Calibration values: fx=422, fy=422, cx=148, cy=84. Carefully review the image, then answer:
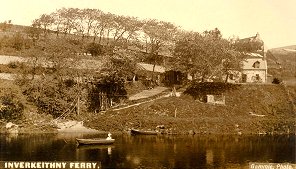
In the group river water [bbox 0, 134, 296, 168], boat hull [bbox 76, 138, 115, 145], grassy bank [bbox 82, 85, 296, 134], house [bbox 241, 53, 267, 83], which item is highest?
house [bbox 241, 53, 267, 83]

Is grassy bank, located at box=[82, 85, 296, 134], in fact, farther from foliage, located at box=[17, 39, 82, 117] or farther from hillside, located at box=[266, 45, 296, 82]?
hillside, located at box=[266, 45, 296, 82]

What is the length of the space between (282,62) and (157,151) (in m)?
56.0

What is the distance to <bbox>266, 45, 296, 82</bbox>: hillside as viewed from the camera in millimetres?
75238

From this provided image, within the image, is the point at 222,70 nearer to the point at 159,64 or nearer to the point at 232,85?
the point at 232,85

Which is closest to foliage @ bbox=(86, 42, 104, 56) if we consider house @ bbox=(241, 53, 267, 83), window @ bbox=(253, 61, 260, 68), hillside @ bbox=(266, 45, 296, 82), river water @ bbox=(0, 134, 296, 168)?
river water @ bbox=(0, 134, 296, 168)

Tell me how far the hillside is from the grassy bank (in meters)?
20.2

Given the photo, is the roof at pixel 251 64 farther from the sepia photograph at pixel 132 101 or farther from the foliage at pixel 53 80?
the foliage at pixel 53 80

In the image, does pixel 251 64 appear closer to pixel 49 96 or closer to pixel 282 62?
pixel 282 62

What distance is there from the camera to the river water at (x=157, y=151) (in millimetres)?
30297

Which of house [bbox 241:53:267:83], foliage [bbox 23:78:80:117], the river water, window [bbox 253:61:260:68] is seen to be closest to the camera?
the river water

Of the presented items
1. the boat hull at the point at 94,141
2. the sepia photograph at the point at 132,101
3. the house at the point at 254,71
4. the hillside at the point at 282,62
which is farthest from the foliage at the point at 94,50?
the hillside at the point at 282,62

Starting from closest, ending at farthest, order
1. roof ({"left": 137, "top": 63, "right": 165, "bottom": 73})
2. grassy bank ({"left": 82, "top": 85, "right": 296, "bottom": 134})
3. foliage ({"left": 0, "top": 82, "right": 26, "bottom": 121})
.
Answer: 1. foliage ({"left": 0, "top": 82, "right": 26, "bottom": 121})
2. grassy bank ({"left": 82, "top": 85, "right": 296, "bottom": 134})
3. roof ({"left": 137, "top": 63, "right": 165, "bottom": 73})

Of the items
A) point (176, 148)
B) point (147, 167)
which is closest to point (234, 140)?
point (176, 148)

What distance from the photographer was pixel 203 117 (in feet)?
160
